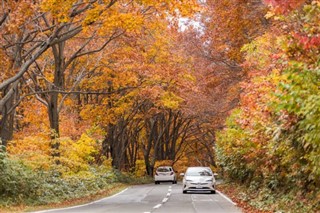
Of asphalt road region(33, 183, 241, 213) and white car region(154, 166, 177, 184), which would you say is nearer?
asphalt road region(33, 183, 241, 213)

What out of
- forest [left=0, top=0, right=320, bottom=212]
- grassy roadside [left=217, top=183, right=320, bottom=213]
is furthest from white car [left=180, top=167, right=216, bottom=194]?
grassy roadside [left=217, top=183, right=320, bottom=213]

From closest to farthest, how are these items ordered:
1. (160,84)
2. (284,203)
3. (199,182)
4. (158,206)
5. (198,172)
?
1. (284,203)
2. (158,206)
3. (199,182)
4. (198,172)
5. (160,84)

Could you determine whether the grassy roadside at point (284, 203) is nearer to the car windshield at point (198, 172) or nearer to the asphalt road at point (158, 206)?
the asphalt road at point (158, 206)

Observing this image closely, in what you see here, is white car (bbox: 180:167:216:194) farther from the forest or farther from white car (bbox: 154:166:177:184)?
white car (bbox: 154:166:177:184)

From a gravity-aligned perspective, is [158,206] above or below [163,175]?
above

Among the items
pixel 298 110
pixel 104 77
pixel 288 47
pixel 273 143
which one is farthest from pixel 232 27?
pixel 298 110

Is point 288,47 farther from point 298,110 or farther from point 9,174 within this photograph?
point 9,174

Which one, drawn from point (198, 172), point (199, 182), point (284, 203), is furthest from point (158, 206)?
point (198, 172)

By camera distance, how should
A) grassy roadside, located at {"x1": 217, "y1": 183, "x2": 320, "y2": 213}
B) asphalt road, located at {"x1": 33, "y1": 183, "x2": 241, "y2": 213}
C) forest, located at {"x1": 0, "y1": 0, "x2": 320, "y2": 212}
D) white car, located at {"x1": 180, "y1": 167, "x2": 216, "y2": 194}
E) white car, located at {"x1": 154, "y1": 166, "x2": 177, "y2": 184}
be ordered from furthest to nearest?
white car, located at {"x1": 154, "y1": 166, "x2": 177, "y2": 184} < white car, located at {"x1": 180, "y1": 167, "x2": 216, "y2": 194} < asphalt road, located at {"x1": 33, "y1": 183, "x2": 241, "y2": 213} < grassy roadside, located at {"x1": 217, "y1": 183, "x2": 320, "y2": 213} < forest, located at {"x1": 0, "y1": 0, "x2": 320, "y2": 212}

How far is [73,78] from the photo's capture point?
32.5 metres

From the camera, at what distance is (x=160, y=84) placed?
2858 centimetres

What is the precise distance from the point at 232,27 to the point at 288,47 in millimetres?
14795

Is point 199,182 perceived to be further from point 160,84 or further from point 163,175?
point 163,175

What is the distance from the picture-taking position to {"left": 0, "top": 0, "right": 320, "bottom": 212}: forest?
10.8 meters
